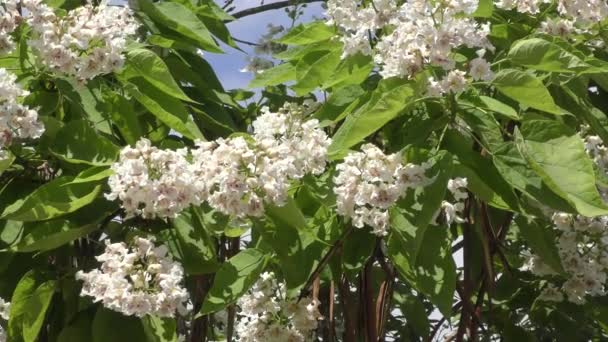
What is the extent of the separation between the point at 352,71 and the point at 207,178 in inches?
16.3

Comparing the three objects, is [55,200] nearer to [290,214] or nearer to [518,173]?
[290,214]

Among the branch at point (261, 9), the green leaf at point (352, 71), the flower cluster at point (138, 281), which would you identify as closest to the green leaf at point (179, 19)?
the green leaf at point (352, 71)

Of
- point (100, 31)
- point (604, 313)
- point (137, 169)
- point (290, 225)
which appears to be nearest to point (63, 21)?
point (100, 31)

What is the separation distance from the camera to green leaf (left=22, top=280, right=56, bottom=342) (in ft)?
5.43

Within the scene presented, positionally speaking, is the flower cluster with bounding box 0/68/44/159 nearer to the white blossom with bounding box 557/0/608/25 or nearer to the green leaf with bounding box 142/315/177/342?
the green leaf with bounding box 142/315/177/342

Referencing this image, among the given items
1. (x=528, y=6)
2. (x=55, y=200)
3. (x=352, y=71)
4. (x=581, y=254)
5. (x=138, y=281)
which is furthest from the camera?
(x=581, y=254)

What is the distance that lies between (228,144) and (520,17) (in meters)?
0.74

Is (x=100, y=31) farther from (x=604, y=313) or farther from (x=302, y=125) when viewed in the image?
(x=604, y=313)

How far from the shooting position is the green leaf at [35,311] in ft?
5.43

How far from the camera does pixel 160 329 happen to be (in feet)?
5.49

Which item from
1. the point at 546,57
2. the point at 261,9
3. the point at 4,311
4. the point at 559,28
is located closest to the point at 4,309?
the point at 4,311

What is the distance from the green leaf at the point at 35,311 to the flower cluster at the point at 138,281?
139 mm

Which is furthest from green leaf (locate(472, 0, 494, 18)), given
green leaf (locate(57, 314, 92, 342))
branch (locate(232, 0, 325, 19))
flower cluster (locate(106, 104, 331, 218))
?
branch (locate(232, 0, 325, 19))

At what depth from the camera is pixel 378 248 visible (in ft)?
6.12
